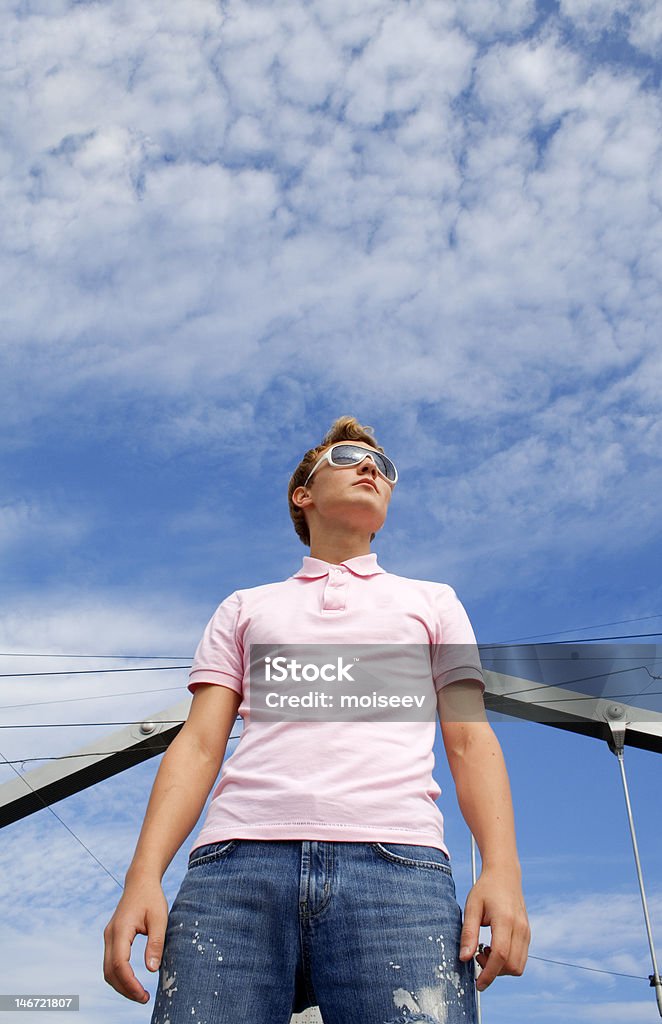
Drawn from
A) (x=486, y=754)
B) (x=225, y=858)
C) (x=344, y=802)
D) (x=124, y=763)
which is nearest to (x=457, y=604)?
(x=486, y=754)

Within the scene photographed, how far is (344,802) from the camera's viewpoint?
145 centimetres

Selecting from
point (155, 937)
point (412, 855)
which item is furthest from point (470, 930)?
point (155, 937)

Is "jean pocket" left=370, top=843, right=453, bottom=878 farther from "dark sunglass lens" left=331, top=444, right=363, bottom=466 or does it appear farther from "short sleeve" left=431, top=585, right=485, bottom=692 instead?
"dark sunglass lens" left=331, top=444, right=363, bottom=466

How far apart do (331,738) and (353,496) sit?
0.82m

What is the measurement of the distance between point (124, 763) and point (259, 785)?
7.73m

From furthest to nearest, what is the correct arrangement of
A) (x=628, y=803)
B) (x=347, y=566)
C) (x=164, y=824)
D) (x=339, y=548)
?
(x=628, y=803) < (x=339, y=548) < (x=347, y=566) < (x=164, y=824)

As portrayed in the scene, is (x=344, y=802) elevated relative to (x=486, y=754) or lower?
lower

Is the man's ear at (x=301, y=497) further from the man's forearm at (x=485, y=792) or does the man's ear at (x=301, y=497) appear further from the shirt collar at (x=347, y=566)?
the man's forearm at (x=485, y=792)

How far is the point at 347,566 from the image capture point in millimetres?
2051

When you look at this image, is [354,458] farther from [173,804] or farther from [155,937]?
[155,937]

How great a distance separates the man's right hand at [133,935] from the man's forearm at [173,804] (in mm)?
54

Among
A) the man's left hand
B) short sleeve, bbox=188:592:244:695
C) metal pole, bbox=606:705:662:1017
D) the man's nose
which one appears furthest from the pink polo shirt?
metal pole, bbox=606:705:662:1017

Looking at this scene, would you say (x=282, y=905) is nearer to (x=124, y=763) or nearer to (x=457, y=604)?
(x=457, y=604)

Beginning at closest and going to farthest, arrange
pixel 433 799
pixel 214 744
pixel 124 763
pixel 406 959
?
pixel 406 959 → pixel 433 799 → pixel 214 744 → pixel 124 763
